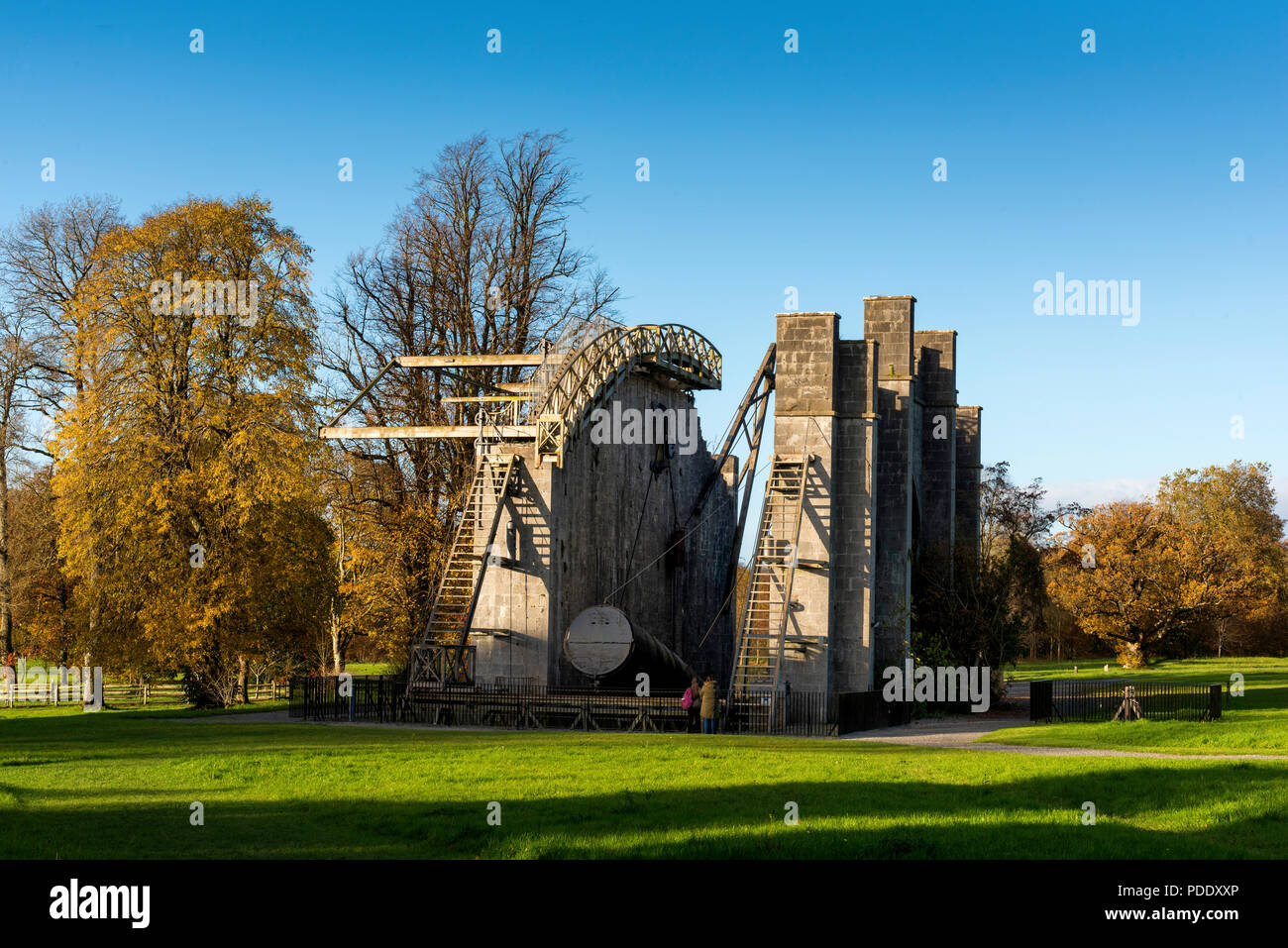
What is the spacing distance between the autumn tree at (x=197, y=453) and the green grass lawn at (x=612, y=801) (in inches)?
490

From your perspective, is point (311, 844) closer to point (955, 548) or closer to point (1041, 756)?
point (1041, 756)

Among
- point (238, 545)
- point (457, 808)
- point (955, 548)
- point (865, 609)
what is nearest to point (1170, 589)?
point (955, 548)

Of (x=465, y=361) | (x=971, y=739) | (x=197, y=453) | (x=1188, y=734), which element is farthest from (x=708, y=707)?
(x=197, y=453)

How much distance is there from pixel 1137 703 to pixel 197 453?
26363mm

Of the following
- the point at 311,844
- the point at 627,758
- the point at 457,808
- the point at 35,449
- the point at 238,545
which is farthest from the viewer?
the point at 35,449

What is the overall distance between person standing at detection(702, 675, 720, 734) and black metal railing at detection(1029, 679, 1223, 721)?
905 cm

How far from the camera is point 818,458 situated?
1315 inches

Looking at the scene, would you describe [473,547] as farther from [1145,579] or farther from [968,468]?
[1145,579]

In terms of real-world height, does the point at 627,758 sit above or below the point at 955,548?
below

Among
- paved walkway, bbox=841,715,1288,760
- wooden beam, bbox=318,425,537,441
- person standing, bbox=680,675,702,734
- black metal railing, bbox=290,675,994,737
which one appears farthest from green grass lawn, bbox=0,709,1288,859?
wooden beam, bbox=318,425,537,441

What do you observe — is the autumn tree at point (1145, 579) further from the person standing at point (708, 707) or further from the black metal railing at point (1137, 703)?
the person standing at point (708, 707)

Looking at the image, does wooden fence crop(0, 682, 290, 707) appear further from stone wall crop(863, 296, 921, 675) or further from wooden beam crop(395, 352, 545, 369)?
stone wall crop(863, 296, 921, 675)
